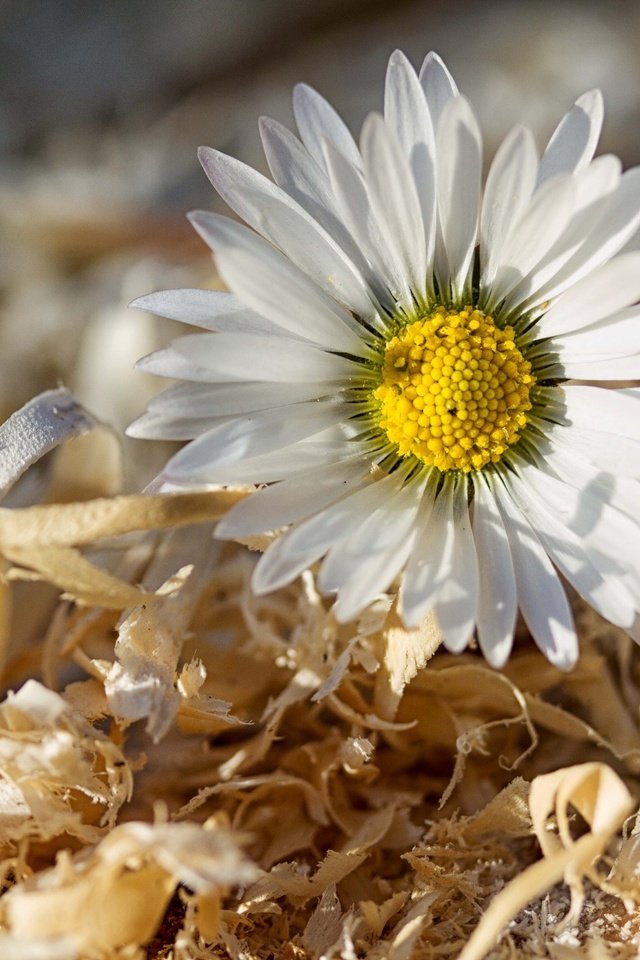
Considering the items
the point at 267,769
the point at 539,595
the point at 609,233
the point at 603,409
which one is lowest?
the point at 267,769

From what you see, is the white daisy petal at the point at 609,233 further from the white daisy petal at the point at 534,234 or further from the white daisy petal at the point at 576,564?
the white daisy petal at the point at 576,564

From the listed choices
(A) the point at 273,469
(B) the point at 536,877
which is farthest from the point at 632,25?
(B) the point at 536,877

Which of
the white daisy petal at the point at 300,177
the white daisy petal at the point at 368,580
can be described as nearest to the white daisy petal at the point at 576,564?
the white daisy petal at the point at 368,580

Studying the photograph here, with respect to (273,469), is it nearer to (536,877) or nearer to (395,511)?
(395,511)

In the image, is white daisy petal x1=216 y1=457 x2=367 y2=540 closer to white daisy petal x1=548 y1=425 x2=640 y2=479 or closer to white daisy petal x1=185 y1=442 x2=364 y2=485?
white daisy petal x1=185 y1=442 x2=364 y2=485

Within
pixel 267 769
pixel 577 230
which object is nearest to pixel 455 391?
pixel 577 230

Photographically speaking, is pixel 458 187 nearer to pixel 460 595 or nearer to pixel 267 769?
pixel 460 595

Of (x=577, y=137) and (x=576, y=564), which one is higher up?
(x=577, y=137)
